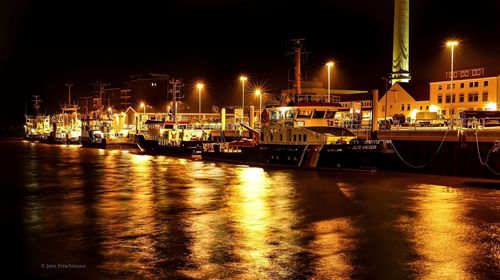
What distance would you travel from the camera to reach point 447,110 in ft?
254

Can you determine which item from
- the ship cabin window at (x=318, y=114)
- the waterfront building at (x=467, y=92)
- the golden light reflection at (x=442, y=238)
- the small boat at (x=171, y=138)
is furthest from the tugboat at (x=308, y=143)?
the waterfront building at (x=467, y=92)

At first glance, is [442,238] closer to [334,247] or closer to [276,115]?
[334,247]

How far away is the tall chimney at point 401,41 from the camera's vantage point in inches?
3686

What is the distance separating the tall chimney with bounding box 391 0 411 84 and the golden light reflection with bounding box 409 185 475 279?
7283 centimetres

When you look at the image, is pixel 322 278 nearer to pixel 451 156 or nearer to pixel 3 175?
pixel 451 156

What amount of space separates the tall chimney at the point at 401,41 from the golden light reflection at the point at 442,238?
72.8 meters

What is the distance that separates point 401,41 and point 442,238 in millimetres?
83185

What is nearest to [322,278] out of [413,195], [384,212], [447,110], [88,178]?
[384,212]

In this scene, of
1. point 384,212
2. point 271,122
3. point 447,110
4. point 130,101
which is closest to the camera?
point 384,212

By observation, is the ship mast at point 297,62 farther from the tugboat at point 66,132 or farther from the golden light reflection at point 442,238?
the tugboat at point 66,132

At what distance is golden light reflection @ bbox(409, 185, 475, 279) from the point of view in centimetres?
1266

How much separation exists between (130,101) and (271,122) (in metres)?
120

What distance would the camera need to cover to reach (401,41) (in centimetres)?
9419

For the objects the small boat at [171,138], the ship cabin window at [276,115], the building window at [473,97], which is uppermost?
the building window at [473,97]
